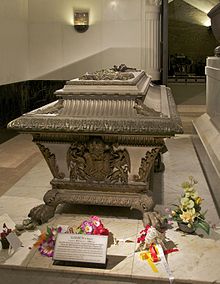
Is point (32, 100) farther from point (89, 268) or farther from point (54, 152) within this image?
point (89, 268)

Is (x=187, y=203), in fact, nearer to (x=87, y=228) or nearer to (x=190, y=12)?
(x=87, y=228)

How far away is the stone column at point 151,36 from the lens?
21.0ft

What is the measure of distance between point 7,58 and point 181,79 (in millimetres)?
7326

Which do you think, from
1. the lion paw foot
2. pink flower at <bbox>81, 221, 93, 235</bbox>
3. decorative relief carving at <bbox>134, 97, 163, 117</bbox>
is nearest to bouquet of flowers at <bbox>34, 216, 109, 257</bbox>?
pink flower at <bbox>81, 221, 93, 235</bbox>

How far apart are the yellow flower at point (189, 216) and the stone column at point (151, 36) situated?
14.1ft

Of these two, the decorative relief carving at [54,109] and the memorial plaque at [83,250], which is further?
the decorative relief carving at [54,109]

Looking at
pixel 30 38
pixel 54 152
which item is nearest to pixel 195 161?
pixel 54 152

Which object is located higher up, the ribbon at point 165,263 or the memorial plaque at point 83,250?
the memorial plaque at point 83,250

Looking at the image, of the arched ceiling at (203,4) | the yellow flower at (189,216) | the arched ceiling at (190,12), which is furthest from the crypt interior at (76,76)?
the arched ceiling at (190,12)

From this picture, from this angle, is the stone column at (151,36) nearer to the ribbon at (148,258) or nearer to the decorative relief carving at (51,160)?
the decorative relief carving at (51,160)

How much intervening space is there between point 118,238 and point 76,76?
14.6 feet

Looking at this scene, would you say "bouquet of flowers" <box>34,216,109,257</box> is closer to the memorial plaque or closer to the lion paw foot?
the memorial plaque

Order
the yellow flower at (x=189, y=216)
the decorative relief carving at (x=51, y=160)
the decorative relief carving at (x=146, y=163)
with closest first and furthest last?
the yellow flower at (x=189, y=216) → the decorative relief carving at (x=146, y=163) → the decorative relief carving at (x=51, y=160)

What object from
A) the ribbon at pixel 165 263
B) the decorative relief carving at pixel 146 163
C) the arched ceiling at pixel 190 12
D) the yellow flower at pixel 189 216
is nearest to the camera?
the ribbon at pixel 165 263
